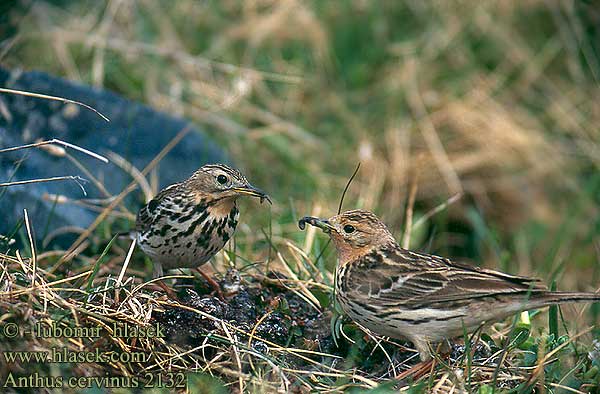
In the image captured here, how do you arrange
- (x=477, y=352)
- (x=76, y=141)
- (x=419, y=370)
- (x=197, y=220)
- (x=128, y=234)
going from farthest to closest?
1. (x=76, y=141)
2. (x=128, y=234)
3. (x=197, y=220)
4. (x=477, y=352)
5. (x=419, y=370)

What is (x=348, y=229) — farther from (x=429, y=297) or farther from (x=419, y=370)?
(x=419, y=370)

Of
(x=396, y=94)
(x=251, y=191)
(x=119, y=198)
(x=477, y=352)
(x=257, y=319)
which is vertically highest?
(x=251, y=191)

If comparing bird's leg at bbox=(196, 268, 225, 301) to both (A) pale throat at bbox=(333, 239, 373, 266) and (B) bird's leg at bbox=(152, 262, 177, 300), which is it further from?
(A) pale throat at bbox=(333, 239, 373, 266)

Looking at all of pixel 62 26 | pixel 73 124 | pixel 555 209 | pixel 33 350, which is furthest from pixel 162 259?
pixel 555 209

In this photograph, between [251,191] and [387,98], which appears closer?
[251,191]

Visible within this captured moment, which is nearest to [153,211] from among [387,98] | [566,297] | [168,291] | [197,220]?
[197,220]

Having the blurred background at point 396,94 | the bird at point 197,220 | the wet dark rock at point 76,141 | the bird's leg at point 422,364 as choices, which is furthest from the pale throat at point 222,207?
the blurred background at point 396,94

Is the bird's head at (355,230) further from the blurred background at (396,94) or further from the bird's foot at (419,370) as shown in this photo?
the blurred background at (396,94)

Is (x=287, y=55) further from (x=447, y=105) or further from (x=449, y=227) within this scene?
(x=449, y=227)

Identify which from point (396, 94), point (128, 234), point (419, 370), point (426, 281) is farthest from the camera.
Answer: point (396, 94)

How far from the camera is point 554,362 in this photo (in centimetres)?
421

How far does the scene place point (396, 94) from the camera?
8.85 m

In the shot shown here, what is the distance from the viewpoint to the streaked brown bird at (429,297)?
156 inches

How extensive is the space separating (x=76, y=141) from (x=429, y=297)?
3191 millimetres
